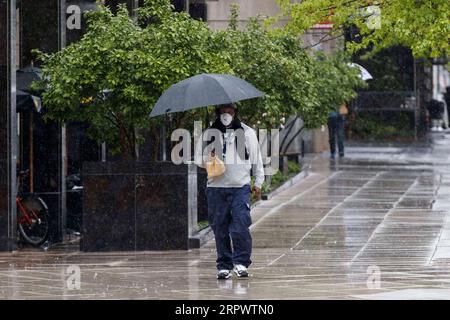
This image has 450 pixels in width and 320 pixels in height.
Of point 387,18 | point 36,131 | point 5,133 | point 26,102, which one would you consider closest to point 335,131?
point 387,18

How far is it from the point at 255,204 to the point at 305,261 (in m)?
7.27

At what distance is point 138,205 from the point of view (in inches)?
662

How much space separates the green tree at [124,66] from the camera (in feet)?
54.7

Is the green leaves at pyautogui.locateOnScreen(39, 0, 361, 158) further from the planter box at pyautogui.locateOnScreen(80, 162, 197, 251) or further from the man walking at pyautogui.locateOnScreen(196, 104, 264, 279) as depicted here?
the man walking at pyautogui.locateOnScreen(196, 104, 264, 279)

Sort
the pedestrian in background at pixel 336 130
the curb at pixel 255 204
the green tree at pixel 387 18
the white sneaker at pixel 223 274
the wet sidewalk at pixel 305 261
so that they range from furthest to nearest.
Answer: the pedestrian in background at pixel 336 130, the green tree at pixel 387 18, the curb at pixel 255 204, the white sneaker at pixel 223 274, the wet sidewalk at pixel 305 261

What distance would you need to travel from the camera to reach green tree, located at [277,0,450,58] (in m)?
19.5

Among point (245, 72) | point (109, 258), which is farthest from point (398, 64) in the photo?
point (109, 258)

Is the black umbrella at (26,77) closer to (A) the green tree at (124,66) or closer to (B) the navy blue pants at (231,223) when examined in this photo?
(A) the green tree at (124,66)

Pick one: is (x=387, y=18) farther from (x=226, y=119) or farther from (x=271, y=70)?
(x=226, y=119)

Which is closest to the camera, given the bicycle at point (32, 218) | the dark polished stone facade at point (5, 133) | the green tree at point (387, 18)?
the dark polished stone facade at point (5, 133)

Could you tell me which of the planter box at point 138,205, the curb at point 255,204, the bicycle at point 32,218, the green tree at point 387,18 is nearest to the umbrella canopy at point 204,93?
the planter box at point 138,205

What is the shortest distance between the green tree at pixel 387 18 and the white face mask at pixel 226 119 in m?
6.41

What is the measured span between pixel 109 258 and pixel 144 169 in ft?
4.34

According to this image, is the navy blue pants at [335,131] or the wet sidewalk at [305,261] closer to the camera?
the wet sidewalk at [305,261]
